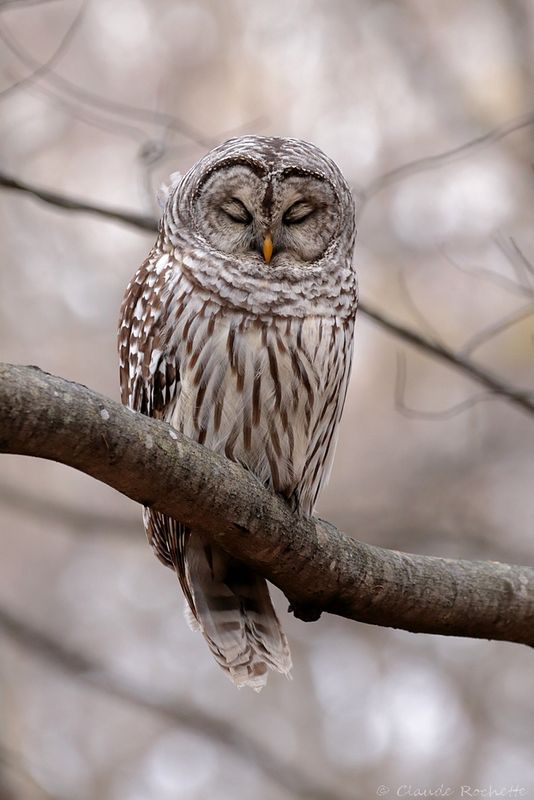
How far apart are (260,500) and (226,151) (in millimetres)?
1507

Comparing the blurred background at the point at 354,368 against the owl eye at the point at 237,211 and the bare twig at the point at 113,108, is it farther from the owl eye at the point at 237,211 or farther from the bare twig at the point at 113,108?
the owl eye at the point at 237,211

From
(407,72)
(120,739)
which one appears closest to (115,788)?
(120,739)

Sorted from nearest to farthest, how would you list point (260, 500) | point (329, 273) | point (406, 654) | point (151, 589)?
point (260, 500) < point (329, 273) < point (406, 654) < point (151, 589)

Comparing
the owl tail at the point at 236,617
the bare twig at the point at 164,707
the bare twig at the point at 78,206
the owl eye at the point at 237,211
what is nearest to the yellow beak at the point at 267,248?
the owl eye at the point at 237,211

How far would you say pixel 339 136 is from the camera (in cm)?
933

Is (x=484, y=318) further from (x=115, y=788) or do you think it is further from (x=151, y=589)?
(x=115, y=788)

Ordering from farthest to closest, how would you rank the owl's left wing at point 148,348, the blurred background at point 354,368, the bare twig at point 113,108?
the blurred background at point 354,368
the bare twig at point 113,108
the owl's left wing at point 148,348

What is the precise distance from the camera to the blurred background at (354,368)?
353 inches

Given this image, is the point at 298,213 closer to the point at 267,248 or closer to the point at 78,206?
the point at 267,248

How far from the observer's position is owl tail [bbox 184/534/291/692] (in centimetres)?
429

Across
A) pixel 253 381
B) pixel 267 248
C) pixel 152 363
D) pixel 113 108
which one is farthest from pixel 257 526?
pixel 113 108

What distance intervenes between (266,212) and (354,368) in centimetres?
613

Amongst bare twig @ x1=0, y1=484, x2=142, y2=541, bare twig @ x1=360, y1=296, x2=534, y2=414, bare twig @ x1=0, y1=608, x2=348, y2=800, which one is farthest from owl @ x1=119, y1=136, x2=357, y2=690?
bare twig @ x1=0, y1=484, x2=142, y2=541

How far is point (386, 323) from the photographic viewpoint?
4766mm
